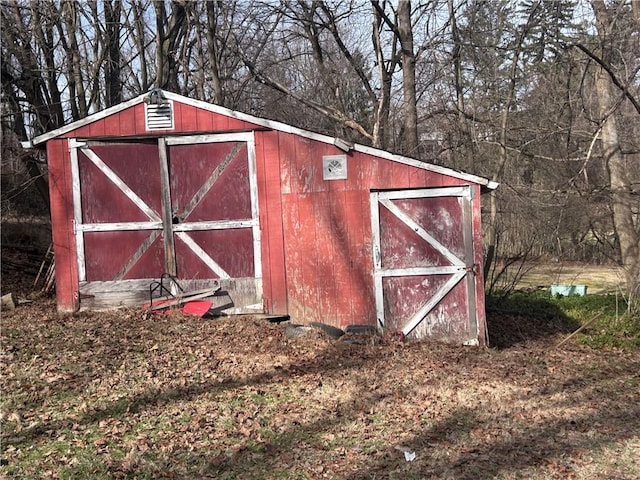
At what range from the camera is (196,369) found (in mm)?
7062

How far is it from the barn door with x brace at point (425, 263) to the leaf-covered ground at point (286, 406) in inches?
19.2

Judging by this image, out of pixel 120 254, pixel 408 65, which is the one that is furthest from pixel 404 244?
pixel 408 65

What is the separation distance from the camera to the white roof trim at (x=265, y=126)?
8.84 m

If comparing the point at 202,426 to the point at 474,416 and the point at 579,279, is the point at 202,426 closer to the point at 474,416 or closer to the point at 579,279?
the point at 474,416

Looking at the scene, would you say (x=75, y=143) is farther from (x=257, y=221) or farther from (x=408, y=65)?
(x=408, y=65)

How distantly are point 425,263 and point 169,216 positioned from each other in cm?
388

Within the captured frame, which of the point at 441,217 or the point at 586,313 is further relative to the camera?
the point at 586,313

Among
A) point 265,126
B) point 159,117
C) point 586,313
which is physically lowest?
point 586,313

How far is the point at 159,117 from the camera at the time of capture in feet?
29.8

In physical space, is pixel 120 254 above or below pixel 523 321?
above

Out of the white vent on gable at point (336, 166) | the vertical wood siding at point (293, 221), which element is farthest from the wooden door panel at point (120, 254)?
the white vent on gable at point (336, 166)

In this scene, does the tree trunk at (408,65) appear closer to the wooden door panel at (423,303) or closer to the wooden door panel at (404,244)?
the wooden door panel at (404,244)

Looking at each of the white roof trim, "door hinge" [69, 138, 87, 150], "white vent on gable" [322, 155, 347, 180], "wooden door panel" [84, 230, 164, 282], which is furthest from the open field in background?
"door hinge" [69, 138, 87, 150]

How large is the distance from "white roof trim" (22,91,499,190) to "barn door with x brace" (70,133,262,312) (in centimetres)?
35
